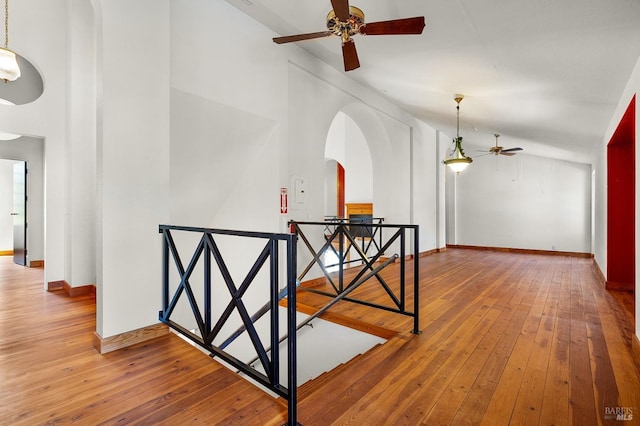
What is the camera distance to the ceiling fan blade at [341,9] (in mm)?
2254

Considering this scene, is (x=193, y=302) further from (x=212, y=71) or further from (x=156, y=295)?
(x=212, y=71)

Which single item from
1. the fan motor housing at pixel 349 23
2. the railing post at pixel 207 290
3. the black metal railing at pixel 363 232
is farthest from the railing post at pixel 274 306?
the fan motor housing at pixel 349 23

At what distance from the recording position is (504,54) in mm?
3182

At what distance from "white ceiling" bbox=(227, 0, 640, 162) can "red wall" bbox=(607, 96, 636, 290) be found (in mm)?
501

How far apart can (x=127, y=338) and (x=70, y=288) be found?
203cm

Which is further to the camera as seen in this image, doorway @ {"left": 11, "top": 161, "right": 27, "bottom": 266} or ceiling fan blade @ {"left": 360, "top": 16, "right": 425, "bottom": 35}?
doorway @ {"left": 11, "top": 161, "right": 27, "bottom": 266}

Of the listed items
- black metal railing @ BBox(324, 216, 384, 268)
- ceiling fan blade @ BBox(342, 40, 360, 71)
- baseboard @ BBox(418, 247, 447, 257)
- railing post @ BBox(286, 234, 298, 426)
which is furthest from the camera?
baseboard @ BBox(418, 247, 447, 257)

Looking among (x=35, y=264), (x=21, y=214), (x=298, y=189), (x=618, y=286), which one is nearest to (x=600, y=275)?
(x=618, y=286)

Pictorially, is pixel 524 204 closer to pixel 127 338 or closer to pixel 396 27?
pixel 396 27

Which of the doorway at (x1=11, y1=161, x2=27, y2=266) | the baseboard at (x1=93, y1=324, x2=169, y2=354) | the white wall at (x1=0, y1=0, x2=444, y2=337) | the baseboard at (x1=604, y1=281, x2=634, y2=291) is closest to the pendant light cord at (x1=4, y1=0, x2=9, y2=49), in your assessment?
the white wall at (x1=0, y1=0, x2=444, y2=337)

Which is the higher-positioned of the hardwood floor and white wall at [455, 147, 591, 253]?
white wall at [455, 147, 591, 253]

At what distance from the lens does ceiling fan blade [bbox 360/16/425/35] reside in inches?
93.4

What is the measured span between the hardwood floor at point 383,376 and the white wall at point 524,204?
215 inches

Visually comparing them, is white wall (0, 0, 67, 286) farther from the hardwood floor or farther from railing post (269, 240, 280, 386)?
railing post (269, 240, 280, 386)
